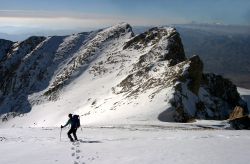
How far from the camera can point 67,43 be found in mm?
119375

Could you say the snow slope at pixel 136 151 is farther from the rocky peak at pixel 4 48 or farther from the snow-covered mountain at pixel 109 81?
the rocky peak at pixel 4 48

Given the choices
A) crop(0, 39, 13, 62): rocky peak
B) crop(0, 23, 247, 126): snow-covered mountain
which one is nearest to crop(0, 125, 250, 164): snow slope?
crop(0, 23, 247, 126): snow-covered mountain

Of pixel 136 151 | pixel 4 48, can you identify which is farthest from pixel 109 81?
pixel 136 151

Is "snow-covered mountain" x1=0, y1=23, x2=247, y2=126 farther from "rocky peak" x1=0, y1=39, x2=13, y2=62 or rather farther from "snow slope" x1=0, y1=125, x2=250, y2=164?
"snow slope" x1=0, y1=125, x2=250, y2=164

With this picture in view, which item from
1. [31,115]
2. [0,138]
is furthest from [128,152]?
[31,115]

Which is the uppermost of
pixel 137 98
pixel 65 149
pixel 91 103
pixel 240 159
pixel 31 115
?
pixel 240 159

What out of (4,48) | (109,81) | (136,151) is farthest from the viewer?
(4,48)

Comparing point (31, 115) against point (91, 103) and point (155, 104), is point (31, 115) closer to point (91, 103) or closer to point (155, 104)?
point (91, 103)

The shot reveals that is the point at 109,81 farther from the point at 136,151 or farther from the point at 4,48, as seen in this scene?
the point at 136,151

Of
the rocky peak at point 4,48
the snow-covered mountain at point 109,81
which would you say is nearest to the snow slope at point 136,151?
the snow-covered mountain at point 109,81

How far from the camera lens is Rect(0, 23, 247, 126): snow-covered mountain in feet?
181

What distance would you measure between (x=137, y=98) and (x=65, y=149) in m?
36.6

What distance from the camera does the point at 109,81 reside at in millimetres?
85250

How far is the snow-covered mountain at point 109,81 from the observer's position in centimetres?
5519
